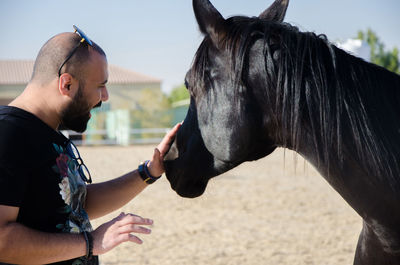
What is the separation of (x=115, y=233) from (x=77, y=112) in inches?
21.2

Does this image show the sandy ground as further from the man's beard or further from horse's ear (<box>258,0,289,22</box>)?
the man's beard

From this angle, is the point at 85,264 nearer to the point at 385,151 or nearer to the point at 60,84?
the point at 60,84

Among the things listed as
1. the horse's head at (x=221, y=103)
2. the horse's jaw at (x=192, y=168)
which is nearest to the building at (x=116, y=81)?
the horse's jaw at (x=192, y=168)

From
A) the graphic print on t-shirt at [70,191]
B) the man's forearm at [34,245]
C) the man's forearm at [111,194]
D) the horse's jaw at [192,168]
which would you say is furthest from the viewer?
the man's forearm at [111,194]

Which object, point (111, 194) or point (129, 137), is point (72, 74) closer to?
point (111, 194)

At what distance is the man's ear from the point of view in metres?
1.73

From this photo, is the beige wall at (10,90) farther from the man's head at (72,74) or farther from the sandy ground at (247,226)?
the man's head at (72,74)

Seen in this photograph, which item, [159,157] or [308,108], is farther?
[159,157]

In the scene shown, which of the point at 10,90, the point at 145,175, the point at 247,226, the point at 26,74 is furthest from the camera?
the point at 26,74

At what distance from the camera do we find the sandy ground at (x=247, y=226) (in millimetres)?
5156

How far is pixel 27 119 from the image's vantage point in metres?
1.67

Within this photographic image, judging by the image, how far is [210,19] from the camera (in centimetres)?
185

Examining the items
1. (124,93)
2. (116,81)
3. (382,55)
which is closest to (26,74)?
(116,81)

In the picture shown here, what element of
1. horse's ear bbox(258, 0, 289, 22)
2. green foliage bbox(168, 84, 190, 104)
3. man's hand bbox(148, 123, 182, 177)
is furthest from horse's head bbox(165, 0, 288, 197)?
green foliage bbox(168, 84, 190, 104)
